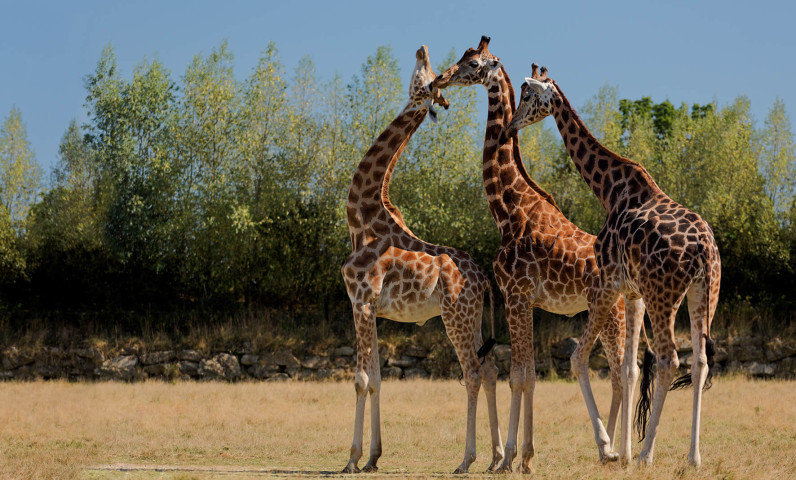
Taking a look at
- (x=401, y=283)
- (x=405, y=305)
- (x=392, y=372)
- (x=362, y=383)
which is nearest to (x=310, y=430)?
(x=362, y=383)

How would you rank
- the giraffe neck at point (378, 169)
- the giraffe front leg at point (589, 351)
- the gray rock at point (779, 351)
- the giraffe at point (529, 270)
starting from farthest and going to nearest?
the gray rock at point (779, 351), the giraffe neck at point (378, 169), the giraffe at point (529, 270), the giraffe front leg at point (589, 351)

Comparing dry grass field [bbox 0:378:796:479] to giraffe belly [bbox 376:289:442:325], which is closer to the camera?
dry grass field [bbox 0:378:796:479]

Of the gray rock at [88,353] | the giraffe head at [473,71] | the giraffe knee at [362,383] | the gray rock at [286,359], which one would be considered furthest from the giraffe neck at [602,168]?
the gray rock at [88,353]

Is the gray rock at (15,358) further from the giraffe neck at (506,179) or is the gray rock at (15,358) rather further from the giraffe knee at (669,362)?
the giraffe knee at (669,362)

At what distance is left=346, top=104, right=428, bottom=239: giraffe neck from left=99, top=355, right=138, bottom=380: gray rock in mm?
15377

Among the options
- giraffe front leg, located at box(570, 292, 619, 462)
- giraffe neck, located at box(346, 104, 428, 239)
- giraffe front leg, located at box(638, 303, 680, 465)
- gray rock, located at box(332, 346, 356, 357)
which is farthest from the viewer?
gray rock, located at box(332, 346, 356, 357)

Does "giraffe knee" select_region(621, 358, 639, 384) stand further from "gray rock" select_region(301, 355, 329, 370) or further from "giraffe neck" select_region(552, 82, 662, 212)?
"gray rock" select_region(301, 355, 329, 370)

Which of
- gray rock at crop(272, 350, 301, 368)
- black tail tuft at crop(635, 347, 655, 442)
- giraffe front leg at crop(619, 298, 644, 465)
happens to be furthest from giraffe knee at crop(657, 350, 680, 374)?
gray rock at crop(272, 350, 301, 368)

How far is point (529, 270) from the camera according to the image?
34.9 ft

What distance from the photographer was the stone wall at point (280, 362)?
2411cm

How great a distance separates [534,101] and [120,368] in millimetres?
17796

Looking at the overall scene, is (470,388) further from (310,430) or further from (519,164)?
(310,430)

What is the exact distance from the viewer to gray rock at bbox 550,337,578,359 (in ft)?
80.3

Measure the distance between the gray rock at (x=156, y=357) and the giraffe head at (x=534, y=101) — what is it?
1671 cm
